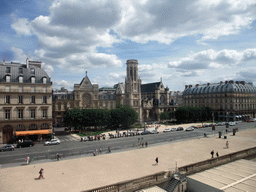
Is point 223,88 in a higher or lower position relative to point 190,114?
higher

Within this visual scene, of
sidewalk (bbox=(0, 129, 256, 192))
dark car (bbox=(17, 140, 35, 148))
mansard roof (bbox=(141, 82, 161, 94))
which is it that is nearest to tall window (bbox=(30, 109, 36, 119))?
dark car (bbox=(17, 140, 35, 148))

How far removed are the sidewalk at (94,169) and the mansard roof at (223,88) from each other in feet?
213

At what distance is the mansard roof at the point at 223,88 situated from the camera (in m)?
91.2

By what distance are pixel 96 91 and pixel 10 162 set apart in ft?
165

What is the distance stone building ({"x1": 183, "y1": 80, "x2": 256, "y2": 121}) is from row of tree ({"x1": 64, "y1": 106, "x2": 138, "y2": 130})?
153ft

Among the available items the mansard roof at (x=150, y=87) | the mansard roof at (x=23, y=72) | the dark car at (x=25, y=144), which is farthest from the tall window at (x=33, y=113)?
the mansard roof at (x=150, y=87)

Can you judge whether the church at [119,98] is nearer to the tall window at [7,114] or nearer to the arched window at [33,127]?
the arched window at [33,127]

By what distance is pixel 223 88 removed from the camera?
9338 centimetres

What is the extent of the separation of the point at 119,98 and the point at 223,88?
4749 centimetres

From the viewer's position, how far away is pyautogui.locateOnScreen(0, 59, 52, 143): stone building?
141 ft

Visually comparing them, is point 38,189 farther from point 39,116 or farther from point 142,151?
point 39,116

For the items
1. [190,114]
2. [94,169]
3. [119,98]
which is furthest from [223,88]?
[94,169]

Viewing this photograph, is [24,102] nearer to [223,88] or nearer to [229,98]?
[229,98]

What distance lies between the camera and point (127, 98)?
277 ft
